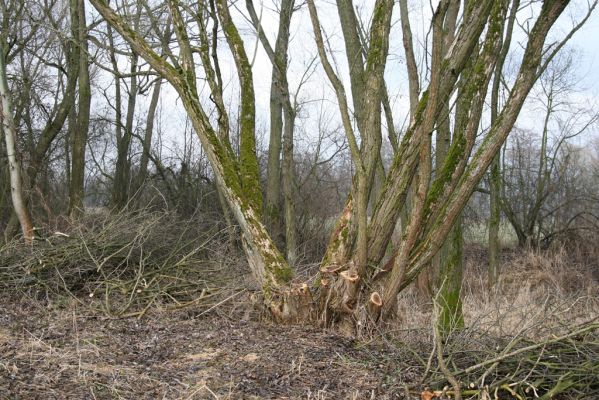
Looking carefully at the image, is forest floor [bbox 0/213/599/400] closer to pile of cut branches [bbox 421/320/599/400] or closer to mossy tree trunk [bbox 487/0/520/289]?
pile of cut branches [bbox 421/320/599/400]

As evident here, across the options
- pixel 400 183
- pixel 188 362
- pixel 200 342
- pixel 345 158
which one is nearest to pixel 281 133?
pixel 345 158

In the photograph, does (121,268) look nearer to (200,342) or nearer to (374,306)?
(200,342)

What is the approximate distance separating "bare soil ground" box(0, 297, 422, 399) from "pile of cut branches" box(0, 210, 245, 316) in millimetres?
902

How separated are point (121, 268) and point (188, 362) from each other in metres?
3.30

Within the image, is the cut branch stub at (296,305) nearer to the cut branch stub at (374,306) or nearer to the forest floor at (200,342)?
the forest floor at (200,342)

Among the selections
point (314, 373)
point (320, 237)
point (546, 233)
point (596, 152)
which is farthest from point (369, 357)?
point (596, 152)

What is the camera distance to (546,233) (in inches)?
691

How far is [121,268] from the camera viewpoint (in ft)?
24.4

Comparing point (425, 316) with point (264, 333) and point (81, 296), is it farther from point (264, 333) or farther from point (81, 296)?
point (81, 296)

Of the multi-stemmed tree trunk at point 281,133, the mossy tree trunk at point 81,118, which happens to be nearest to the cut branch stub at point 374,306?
the multi-stemmed tree trunk at point 281,133

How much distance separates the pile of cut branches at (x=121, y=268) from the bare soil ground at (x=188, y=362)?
902 mm

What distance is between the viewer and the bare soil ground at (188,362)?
3.87 m

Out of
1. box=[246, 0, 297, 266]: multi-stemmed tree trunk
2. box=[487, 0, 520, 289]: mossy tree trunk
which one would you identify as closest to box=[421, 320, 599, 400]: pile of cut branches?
box=[487, 0, 520, 289]: mossy tree trunk

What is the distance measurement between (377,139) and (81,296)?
3.72 meters
